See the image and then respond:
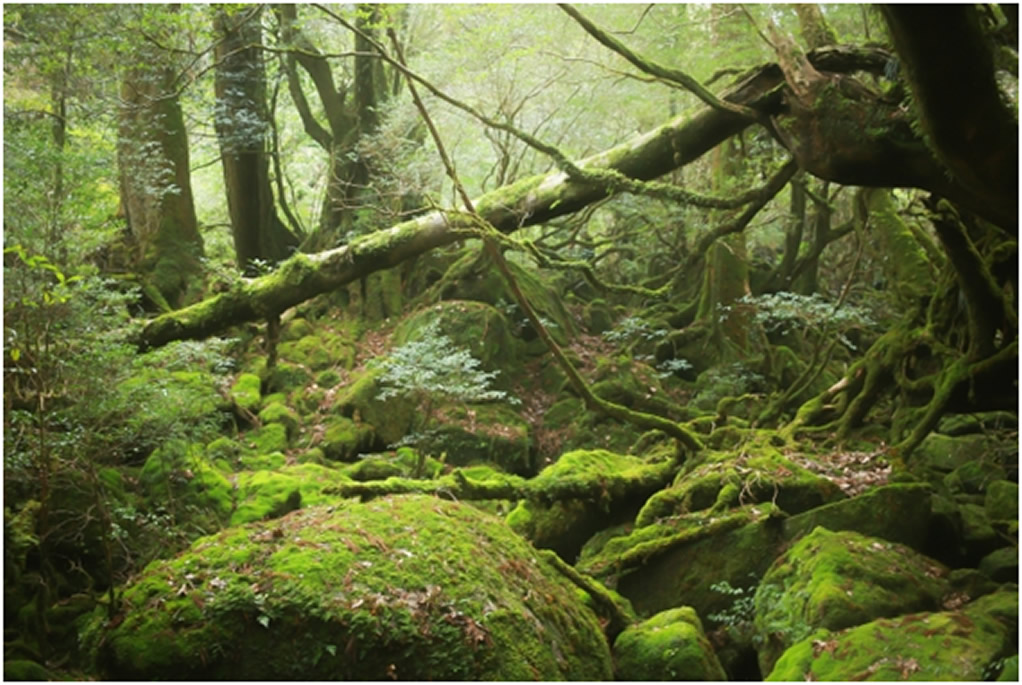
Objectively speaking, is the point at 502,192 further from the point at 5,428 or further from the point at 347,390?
the point at 5,428

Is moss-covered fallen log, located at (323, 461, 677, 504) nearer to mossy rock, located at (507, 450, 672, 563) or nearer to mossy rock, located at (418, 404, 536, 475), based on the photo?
mossy rock, located at (507, 450, 672, 563)

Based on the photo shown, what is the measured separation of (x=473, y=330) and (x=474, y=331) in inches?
1.0

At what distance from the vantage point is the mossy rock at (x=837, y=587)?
487 cm

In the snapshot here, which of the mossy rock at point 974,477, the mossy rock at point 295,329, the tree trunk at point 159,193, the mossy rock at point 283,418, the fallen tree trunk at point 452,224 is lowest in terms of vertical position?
the mossy rock at point 974,477

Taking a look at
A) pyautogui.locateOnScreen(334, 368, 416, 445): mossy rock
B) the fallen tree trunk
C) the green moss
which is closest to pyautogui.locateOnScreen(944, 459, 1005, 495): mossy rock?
the fallen tree trunk

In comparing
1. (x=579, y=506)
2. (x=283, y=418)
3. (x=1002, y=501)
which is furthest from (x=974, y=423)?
(x=283, y=418)

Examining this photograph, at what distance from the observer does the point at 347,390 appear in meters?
11.4

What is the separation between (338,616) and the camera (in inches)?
143

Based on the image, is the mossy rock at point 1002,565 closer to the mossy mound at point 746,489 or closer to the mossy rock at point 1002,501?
the mossy rock at point 1002,501

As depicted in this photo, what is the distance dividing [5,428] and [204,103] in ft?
31.8

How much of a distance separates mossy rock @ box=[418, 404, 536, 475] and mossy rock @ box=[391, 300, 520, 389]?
115 cm

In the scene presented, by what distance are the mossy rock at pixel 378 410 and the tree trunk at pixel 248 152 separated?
4.34 metres

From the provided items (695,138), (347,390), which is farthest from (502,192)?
(347,390)

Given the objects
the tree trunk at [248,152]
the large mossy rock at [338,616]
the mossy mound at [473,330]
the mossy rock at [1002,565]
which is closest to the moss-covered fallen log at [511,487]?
the large mossy rock at [338,616]
